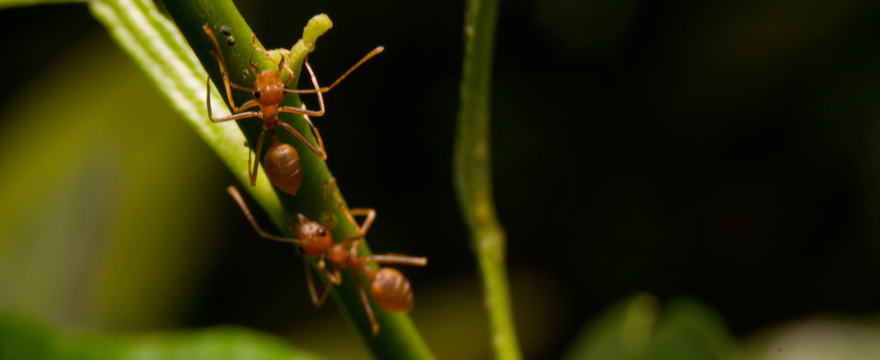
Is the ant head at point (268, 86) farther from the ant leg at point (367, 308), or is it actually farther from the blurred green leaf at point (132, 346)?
the blurred green leaf at point (132, 346)

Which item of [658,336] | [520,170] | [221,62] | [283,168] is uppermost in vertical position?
[221,62]

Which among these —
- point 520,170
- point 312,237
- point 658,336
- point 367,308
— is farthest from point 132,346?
point 520,170

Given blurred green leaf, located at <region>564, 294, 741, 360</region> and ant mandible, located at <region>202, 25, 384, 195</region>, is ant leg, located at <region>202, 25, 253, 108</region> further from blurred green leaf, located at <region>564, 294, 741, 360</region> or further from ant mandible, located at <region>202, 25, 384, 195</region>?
blurred green leaf, located at <region>564, 294, 741, 360</region>

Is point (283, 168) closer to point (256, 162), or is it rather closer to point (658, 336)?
point (256, 162)

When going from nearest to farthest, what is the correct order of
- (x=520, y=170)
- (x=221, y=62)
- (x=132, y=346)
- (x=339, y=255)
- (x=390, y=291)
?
(x=221, y=62), (x=339, y=255), (x=390, y=291), (x=132, y=346), (x=520, y=170)

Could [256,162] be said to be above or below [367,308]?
above

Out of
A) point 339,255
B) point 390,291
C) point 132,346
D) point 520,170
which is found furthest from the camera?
point 520,170
